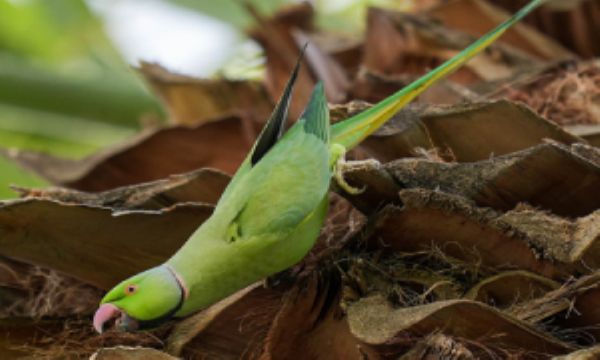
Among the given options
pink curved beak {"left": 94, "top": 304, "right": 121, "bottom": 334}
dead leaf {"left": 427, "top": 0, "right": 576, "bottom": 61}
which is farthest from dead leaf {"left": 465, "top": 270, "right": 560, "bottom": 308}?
dead leaf {"left": 427, "top": 0, "right": 576, "bottom": 61}

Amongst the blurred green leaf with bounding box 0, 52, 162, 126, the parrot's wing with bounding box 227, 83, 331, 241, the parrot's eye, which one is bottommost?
the blurred green leaf with bounding box 0, 52, 162, 126

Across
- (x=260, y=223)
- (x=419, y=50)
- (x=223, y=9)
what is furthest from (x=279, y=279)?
(x=223, y=9)

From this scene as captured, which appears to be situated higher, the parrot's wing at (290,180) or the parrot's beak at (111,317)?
the parrot's wing at (290,180)

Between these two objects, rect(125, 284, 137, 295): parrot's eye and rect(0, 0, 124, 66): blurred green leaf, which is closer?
rect(125, 284, 137, 295): parrot's eye

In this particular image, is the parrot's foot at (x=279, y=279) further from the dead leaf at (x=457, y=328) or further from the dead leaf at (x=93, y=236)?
the dead leaf at (x=457, y=328)

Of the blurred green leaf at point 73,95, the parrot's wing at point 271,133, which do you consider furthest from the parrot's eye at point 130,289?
the blurred green leaf at point 73,95

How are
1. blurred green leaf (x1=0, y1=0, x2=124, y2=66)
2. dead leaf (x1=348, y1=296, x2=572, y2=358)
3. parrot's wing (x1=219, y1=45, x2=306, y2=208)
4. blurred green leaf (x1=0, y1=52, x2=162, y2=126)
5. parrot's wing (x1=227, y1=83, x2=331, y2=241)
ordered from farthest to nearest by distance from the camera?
blurred green leaf (x1=0, y1=0, x2=124, y2=66)
blurred green leaf (x1=0, y1=52, x2=162, y2=126)
parrot's wing (x1=219, y1=45, x2=306, y2=208)
parrot's wing (x1=227, y1=83, x2=331, y2=241)
dead leaf (x1=348, y1=296, x2=572, y2=358)

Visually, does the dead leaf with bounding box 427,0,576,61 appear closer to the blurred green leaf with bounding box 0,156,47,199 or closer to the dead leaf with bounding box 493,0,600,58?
the dead leaf with bounding box 493,0,600,58
